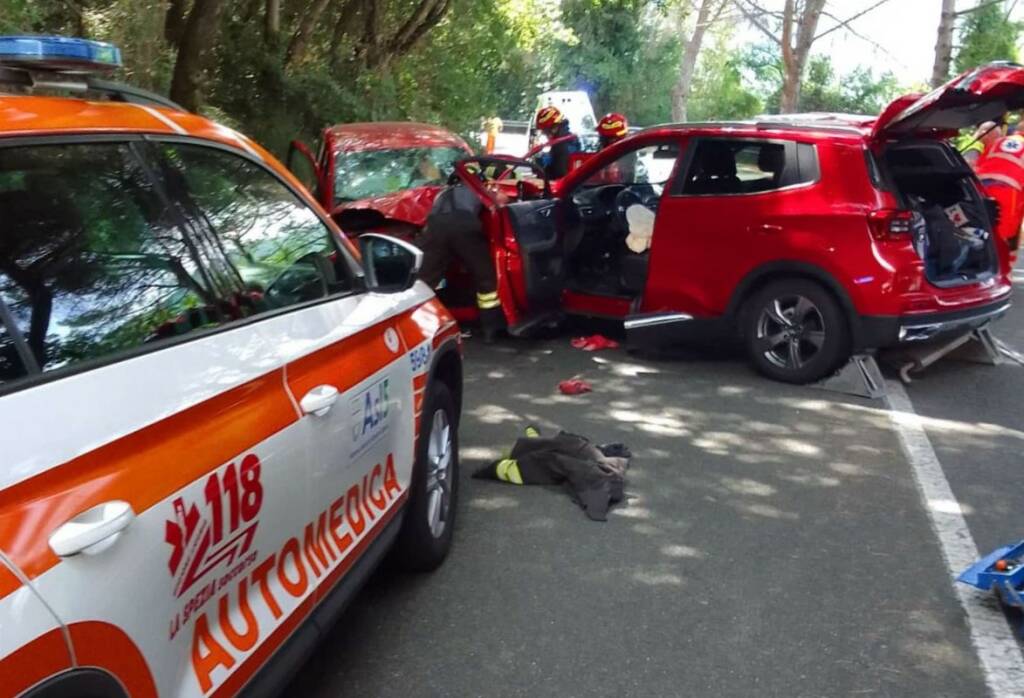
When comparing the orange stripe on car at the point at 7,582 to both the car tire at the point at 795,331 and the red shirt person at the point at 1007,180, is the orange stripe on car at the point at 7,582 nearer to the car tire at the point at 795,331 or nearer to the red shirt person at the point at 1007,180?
the car tire at the point at 795,331

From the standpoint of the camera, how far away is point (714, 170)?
24.5 ft

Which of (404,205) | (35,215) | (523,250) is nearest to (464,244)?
(523,250)

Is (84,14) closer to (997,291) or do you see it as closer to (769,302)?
(769,302)

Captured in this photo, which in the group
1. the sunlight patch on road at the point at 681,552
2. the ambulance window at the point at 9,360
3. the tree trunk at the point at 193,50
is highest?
the tree trunk at the point at 193,50

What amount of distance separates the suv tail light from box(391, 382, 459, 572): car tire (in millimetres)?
3467

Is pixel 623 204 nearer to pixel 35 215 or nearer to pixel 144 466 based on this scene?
pixel 35 215

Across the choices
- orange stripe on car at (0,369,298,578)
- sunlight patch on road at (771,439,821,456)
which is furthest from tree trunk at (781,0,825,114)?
orange stripe on car at (0,369,298,578)

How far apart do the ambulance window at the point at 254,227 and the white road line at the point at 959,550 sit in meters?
2.59

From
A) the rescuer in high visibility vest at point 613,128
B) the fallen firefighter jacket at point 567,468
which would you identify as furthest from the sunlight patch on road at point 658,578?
the rescuer in high visibility vest at point 613,128

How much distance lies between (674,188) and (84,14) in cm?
684

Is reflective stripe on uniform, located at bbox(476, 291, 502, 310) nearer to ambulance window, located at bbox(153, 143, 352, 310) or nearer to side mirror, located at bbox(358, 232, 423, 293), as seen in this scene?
side mirror, located at bbox(358, 232, 423, 293)

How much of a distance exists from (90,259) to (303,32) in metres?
14.2

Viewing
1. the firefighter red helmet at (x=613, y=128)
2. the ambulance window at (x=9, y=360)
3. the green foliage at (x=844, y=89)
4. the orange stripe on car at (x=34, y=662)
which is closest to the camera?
the orange stripe on car at (x=34, y=662)

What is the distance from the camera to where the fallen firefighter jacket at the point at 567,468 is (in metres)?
5.05
